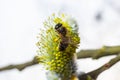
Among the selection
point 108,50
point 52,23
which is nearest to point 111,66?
point 108,50

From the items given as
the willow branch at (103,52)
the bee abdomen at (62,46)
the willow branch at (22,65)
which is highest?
the bee abdomen at (62,46)

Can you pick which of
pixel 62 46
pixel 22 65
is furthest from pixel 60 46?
pixel 22 65

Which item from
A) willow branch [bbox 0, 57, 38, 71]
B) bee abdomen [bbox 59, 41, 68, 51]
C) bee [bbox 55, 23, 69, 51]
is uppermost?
bee [bbox 55, 23, 69, 51]

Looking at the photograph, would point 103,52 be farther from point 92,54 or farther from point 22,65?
point 22,65

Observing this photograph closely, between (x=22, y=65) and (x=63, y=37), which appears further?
(x=22, y=65)

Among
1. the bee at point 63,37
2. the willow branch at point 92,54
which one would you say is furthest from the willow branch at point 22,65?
the bee at point 63,37

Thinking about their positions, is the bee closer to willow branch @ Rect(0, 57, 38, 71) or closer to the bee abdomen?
the bee abdomen

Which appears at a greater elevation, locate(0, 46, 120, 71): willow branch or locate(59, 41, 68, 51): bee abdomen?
locate(59, 41, 68, 51): bee abdomen

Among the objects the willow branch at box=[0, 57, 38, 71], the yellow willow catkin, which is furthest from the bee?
the willow branch at box=[0, 57, 38, 71]

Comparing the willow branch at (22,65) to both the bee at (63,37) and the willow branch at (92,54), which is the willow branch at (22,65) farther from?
the bee at (63,37)
